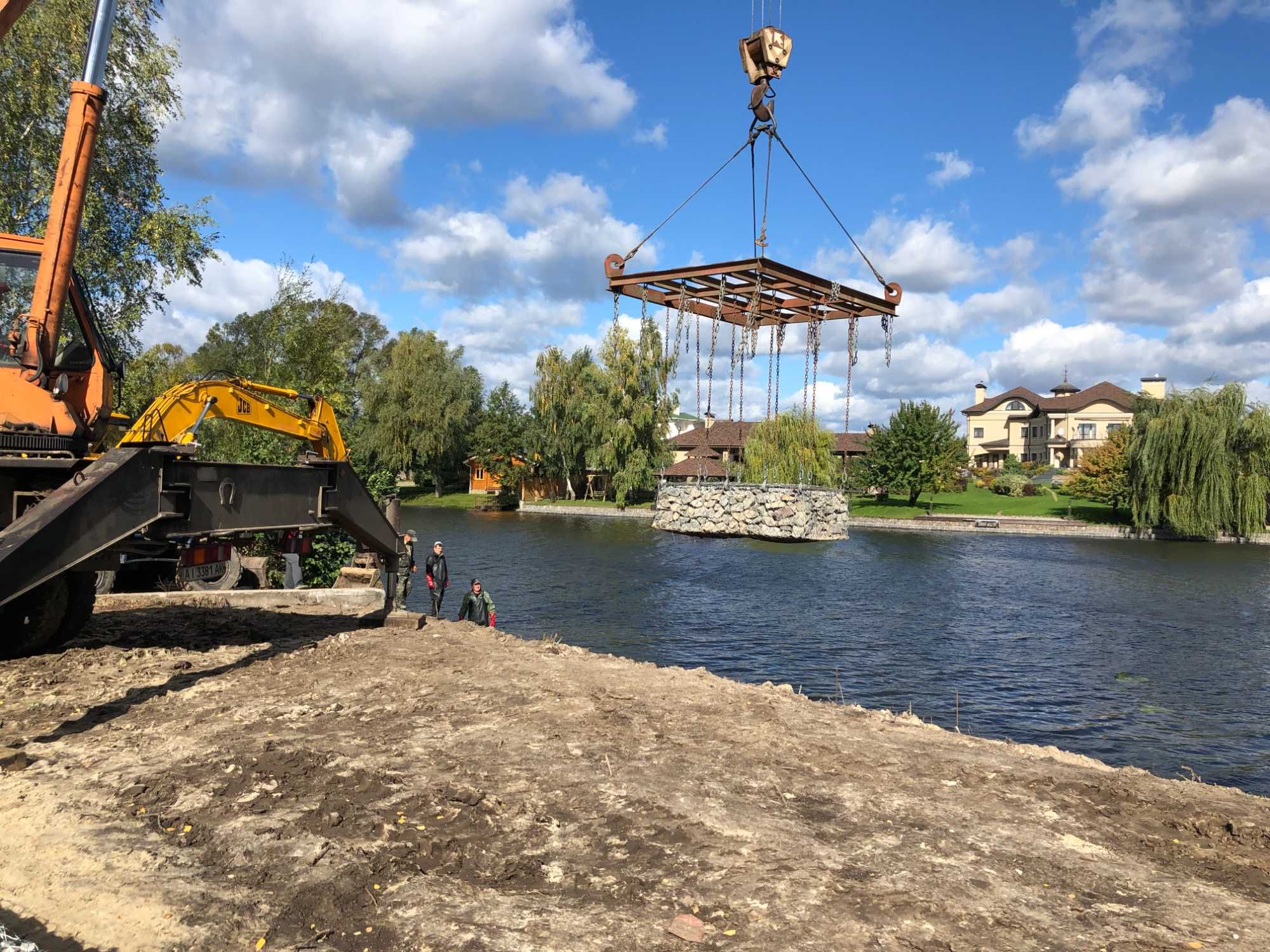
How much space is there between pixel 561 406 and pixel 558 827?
62836mm

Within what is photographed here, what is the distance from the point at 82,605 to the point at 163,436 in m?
2.36

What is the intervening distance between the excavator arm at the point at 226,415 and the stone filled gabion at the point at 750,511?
16.2 meters

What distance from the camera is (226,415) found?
874 centimetres

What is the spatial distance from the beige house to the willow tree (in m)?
26.7

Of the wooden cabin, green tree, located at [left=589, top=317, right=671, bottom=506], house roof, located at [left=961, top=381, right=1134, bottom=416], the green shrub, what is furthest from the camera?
house roof, located at [left=961, top=381, right=1134, bottom=416]

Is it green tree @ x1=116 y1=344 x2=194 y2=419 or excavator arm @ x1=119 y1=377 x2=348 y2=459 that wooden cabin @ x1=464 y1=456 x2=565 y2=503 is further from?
excavator arm @ x1=119 y1=377 x2=348 y2=459

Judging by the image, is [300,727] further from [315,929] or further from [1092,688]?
[1092,688]

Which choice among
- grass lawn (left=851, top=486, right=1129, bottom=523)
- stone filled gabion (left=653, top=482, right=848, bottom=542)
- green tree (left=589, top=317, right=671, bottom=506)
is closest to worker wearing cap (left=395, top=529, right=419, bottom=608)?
stone filled gabion (left=653, top=482, right=848, bottom=542)

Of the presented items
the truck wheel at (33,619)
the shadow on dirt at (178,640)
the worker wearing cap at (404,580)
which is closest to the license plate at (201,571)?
the shadow on dirt at (178,640)

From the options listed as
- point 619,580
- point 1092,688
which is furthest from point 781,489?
point 1092,688

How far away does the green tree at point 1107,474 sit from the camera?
52.7 meters

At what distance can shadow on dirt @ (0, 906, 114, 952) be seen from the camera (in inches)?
145

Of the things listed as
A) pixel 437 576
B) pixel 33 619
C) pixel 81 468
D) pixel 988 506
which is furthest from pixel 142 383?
pixel 988 506

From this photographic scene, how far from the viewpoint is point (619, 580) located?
31062 mm
